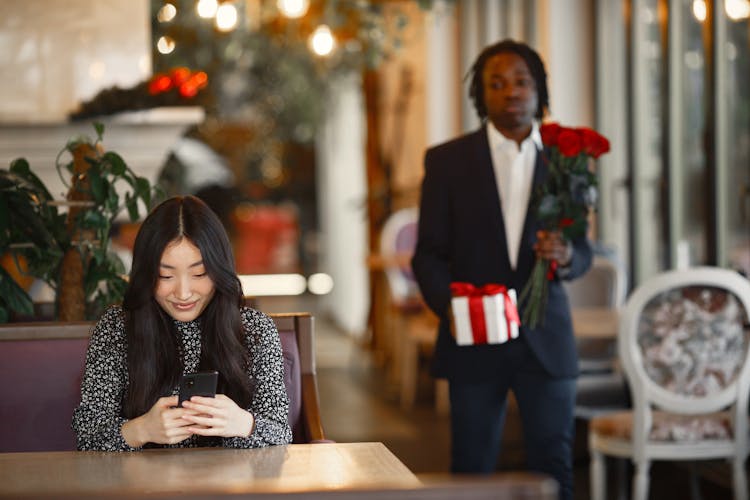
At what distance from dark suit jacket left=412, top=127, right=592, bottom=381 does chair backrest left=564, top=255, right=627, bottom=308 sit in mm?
2409

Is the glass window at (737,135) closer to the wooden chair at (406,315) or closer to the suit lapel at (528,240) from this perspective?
the suit lapel at (528,240)

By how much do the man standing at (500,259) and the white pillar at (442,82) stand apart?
550 centimetres

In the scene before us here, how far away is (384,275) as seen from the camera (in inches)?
357

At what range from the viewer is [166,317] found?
2.52 m

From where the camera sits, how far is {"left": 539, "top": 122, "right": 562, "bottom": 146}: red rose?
11.1ft

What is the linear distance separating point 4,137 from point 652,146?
11.3ft

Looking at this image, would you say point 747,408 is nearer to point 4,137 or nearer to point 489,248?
point 489,248

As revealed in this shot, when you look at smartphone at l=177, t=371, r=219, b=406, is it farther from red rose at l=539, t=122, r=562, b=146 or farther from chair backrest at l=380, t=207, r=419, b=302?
chair backrest at l=380, t=207, r=419, b=302

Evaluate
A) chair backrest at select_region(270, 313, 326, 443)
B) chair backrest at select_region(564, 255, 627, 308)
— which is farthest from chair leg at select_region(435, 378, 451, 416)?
chair backrest at select_region(270, 313, 326, 443)

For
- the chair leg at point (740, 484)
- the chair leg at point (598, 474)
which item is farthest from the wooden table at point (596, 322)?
the chair leg at point (740, 484)

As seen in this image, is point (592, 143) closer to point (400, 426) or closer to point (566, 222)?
point (566, 222)

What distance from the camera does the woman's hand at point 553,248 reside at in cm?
338

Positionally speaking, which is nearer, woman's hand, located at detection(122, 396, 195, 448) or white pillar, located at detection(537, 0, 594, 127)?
woman's hand, located at detection(122, 396, 195, 448)

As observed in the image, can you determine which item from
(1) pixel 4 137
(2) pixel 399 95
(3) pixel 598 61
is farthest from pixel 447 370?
(2) pixel 399 95
